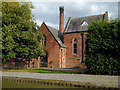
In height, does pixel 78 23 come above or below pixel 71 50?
above

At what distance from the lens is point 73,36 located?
28.6 meters

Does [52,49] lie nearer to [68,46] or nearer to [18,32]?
[68,46]

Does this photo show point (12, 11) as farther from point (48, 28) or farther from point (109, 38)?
point (109, 38)

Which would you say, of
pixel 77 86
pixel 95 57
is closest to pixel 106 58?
pixel 95 57

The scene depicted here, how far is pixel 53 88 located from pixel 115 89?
12.9ft

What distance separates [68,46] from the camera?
1141 inches

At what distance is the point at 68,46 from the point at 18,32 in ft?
39.6

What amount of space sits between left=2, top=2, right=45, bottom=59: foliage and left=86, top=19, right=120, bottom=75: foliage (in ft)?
32.5

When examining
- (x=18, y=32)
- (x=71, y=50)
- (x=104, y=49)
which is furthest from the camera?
(x=71, y=50)

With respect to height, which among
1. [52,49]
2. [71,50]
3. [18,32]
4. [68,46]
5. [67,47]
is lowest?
[71,50]

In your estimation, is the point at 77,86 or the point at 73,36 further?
the point at 73,36

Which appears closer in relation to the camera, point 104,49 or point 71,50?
point 104,49

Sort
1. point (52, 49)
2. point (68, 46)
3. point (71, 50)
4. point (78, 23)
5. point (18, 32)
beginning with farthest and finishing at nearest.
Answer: point (78, 23) → point (68, 46) → point (71, 50) → point (52, 49) → point (18, 32)

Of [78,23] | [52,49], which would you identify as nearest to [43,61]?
[52,49]
